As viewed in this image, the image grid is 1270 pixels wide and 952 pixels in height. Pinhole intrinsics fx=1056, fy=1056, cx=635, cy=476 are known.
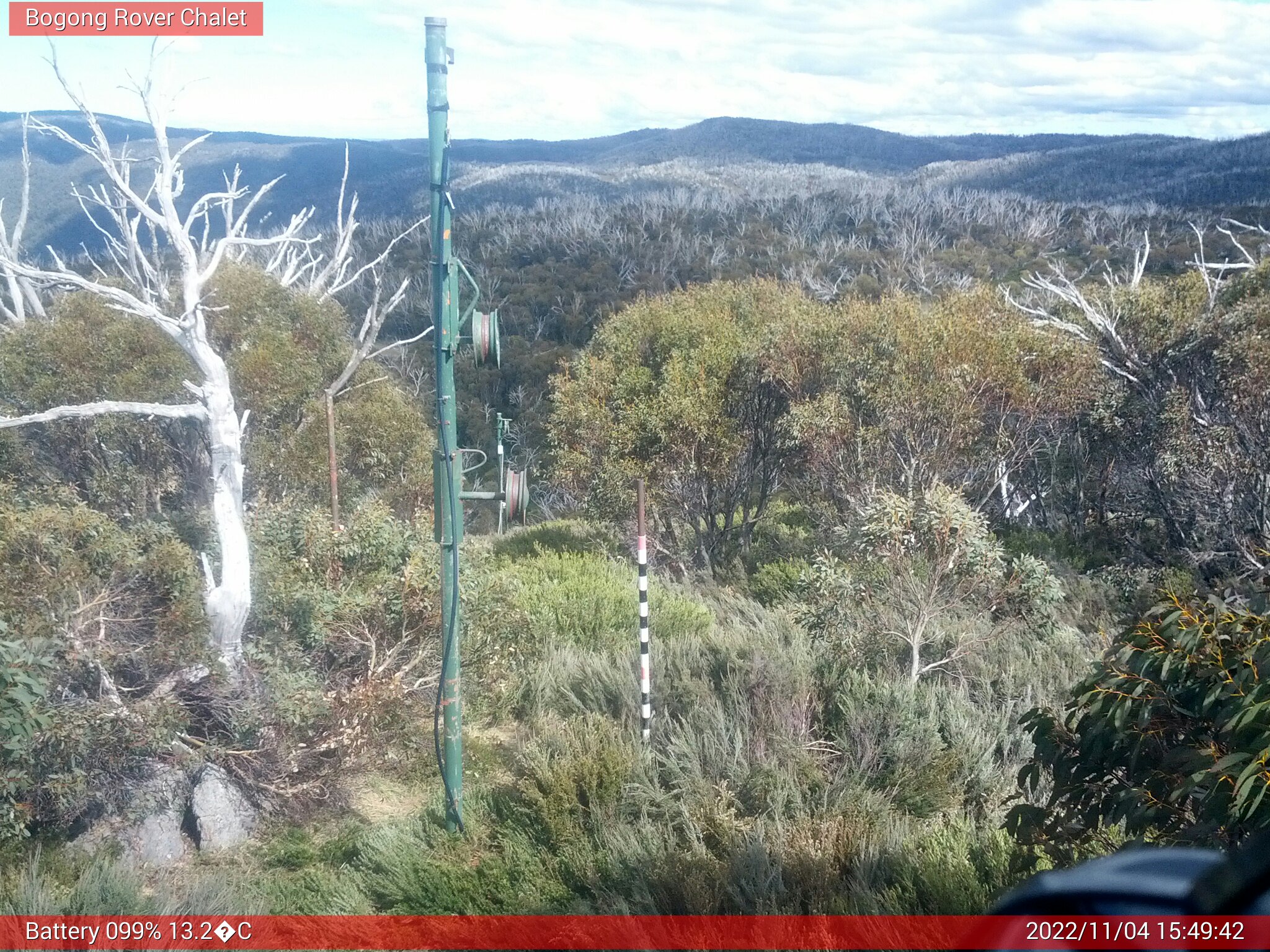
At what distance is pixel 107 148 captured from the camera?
24.8 ft

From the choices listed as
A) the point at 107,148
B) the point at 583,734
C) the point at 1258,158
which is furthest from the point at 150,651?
the point at 1258,158

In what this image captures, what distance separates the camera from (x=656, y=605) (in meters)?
9.86

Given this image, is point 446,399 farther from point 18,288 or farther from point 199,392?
point 18,288

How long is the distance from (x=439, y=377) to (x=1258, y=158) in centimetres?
5096

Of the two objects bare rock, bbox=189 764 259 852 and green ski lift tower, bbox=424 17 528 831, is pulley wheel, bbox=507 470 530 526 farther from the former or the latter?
bare rock, bbox=189 764 259 852

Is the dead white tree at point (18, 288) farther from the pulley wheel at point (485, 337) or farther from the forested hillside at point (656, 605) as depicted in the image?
the pulley wheel at point (485, 337)

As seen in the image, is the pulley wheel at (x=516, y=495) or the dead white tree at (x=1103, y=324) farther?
the dead white tree at (x=1103, y=324)

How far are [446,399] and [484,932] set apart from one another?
102 inches

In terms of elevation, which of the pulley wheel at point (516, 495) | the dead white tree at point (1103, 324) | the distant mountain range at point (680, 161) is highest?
the distant mountain range at point (680, 161)

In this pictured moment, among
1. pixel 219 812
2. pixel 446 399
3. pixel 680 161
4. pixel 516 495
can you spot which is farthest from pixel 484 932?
pixel 680 161

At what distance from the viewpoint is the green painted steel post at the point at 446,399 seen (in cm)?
521

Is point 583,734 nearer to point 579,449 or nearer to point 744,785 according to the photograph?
point 744,785

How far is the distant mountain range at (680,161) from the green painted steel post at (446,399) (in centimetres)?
1861

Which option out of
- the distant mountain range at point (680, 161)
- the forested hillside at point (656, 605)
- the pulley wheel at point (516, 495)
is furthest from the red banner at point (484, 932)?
the distant mountain range at point (680, 161)
